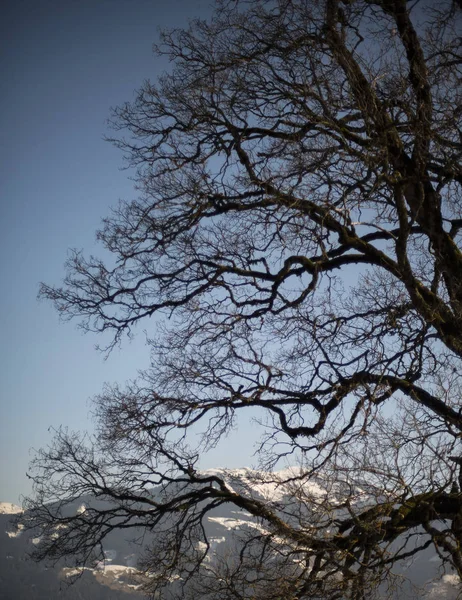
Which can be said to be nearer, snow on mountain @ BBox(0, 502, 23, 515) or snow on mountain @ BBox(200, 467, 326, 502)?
snow on mountain @ BBox(200, 467, 326, 502)

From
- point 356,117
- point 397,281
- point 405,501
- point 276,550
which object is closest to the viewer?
point 405,501

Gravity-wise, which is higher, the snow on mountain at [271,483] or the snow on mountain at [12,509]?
the snow on mountain at [12,509]

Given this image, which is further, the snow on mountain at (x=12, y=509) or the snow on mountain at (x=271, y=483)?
the snow on mountain at (x=12, y=509)

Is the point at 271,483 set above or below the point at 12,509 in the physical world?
below

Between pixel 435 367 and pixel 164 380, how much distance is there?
13.1ft

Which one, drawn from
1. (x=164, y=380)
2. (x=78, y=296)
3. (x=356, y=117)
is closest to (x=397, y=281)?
(x=356, y=117)

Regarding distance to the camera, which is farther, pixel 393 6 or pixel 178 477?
pixel 178 477

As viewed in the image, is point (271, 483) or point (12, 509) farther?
point (12, 509)

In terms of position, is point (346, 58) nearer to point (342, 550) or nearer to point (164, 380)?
point (164, 380)

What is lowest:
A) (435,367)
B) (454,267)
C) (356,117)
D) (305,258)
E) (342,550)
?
(342,550)

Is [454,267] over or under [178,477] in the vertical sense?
over

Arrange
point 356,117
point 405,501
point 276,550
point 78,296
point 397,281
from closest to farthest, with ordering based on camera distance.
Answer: point 405,501 → point 276,550 → point 356,117 → point 397,281 → point 78,296

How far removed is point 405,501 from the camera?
6.21 meters

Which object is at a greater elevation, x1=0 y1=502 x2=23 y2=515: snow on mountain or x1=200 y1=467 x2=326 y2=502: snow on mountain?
x1=0 y1=502 x2=23 y2=515: snow on mountain
